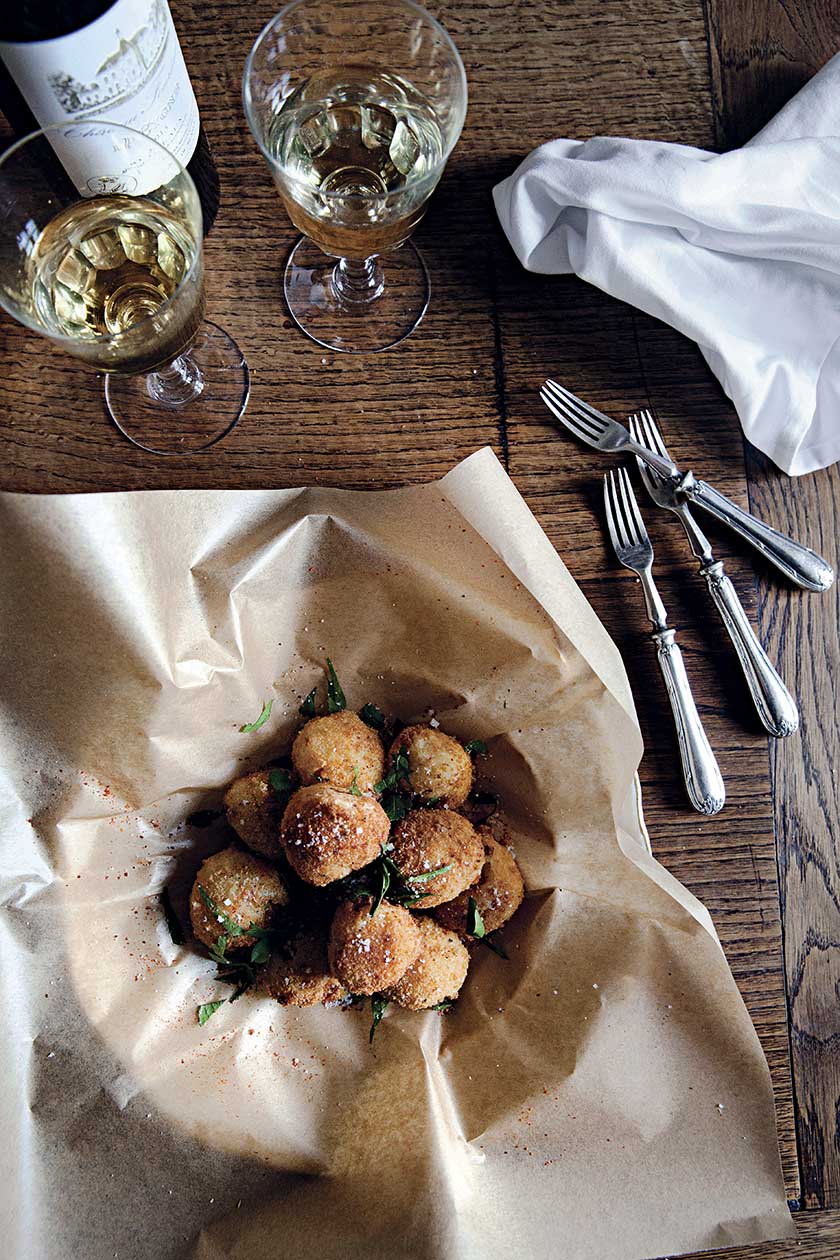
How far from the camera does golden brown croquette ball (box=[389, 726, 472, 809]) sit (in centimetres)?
110

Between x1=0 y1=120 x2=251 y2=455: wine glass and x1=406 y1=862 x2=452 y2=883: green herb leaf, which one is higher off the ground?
x1=0 y1=120 x2=251 y2=455: wine glass

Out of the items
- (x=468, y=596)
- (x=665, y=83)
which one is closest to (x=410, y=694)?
(x=468, y=596)

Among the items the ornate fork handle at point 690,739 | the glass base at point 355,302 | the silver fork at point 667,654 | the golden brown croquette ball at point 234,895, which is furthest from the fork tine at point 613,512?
the golden brown croquette ball at point 234,895

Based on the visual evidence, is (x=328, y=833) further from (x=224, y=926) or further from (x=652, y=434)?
(x=652, y=434)

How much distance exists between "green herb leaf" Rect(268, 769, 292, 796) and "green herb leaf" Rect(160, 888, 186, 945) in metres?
0.16

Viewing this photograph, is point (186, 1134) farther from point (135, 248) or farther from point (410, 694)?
point (135, 248)

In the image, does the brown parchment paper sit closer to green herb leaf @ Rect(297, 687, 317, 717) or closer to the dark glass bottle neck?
green herb leaf @ Rect(297, 687, 317, 717)

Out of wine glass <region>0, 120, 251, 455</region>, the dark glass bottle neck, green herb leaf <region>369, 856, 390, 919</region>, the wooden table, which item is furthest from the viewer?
the wooden table

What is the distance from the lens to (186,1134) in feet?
3.43

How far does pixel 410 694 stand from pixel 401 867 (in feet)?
0.62

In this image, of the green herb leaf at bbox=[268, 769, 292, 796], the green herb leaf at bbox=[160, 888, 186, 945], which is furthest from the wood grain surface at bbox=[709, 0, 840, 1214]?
the green herb leaf at bbox=[160, 888, 186, 945]

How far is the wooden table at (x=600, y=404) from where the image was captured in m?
1.16

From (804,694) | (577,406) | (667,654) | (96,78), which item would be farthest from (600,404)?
(96,78)

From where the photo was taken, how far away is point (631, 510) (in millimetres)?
1170
